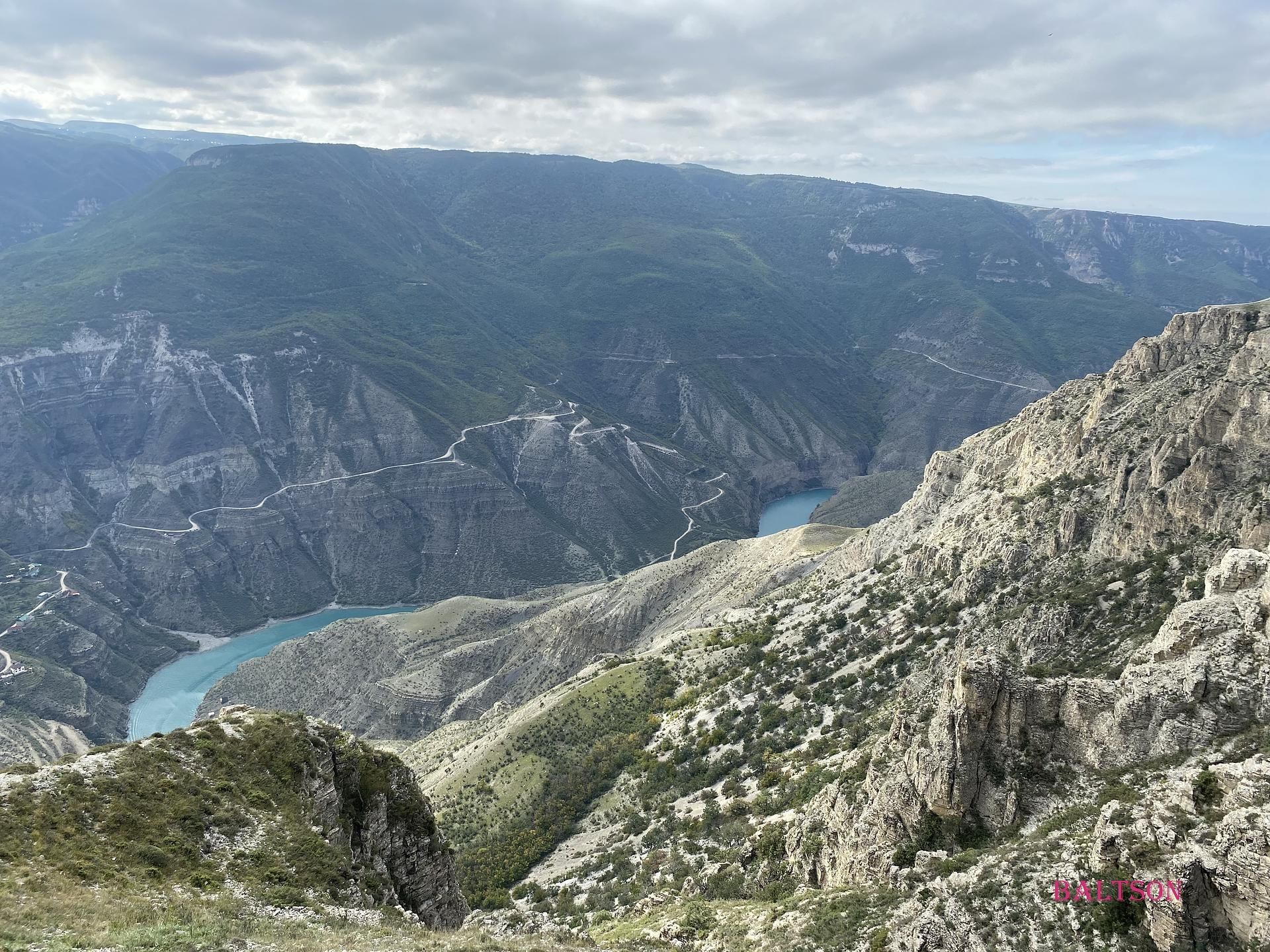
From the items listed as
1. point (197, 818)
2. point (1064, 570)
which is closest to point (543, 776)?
point (197, 818)

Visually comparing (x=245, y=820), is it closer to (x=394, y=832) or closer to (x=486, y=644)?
(x=394, y=832)

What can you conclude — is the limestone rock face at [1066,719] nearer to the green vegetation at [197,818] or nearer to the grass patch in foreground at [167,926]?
the grass patch in foreground at [167,926]

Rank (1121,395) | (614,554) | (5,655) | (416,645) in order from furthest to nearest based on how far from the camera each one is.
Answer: (614,554) < (5,655) < (416,645) < (1121,395)

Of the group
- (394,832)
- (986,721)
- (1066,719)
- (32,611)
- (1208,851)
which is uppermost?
(1208,851)

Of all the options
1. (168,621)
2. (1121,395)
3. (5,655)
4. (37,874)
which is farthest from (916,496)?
(168,621)

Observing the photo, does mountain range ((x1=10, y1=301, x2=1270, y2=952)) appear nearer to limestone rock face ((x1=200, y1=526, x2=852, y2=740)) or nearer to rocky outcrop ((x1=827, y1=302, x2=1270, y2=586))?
rocky outcrop ((x1=827, y1=302, x2=1270, y2=586))

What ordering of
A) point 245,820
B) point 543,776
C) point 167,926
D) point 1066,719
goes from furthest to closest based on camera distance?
1. point 543,776
2. point 245,820
3. point 1066,719
4. point 167,926

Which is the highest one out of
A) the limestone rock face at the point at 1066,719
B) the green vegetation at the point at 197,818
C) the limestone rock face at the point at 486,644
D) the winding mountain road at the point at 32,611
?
the limestone rock face at the point at 1066,719

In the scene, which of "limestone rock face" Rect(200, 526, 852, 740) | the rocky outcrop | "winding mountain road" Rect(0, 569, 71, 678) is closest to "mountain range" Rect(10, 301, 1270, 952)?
the rocky outcrop

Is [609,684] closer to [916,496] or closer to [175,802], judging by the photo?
[916,496]

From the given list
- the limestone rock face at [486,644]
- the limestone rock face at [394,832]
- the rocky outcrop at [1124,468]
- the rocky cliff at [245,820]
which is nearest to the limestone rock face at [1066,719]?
the rocky outcrop at [1124,468]

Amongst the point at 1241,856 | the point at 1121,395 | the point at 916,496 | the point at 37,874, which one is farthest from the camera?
the point at 916,496
